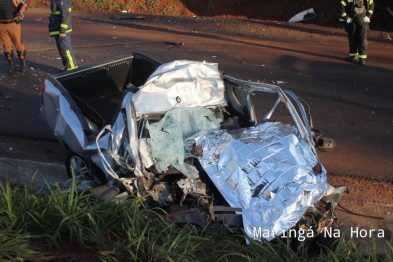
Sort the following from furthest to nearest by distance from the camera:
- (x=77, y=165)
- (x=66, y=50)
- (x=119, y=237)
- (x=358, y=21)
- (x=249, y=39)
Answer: (x=249, y=39)
(x=358, y=21)
(x=66, y=50)
(x=77, y=165)
(x=119, y=237)

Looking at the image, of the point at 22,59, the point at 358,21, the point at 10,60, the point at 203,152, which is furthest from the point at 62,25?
the point at 358,21

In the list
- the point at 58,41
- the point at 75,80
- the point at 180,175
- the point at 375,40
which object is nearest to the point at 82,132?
the point at 75,80

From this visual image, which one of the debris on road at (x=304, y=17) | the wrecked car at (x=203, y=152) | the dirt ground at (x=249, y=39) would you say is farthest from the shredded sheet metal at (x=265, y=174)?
the debris on road at (x=304, y=17)

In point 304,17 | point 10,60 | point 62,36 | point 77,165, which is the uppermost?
point 304,17

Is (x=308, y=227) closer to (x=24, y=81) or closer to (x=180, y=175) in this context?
(x=180, y=175)

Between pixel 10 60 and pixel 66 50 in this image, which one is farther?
pixel 10 60

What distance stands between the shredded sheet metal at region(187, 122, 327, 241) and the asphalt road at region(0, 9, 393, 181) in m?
1.97

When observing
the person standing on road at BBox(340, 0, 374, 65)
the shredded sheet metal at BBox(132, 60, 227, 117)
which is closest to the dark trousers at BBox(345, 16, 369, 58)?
the person standing on road at BBox(340, 0, 374, 65)

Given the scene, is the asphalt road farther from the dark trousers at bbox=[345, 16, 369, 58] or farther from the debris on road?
the debris on road

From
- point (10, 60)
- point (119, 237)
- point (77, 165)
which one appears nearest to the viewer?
point (119, 237)

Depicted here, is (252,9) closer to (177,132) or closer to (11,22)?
(11,22)

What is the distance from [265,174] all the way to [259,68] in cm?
664

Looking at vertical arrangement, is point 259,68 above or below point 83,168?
above

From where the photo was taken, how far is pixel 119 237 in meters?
4.32
